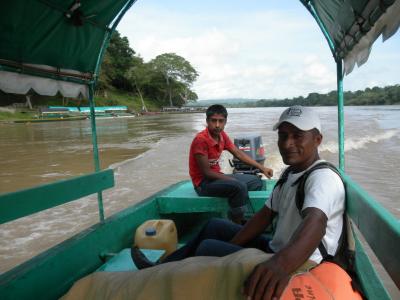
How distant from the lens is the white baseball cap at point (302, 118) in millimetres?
1752

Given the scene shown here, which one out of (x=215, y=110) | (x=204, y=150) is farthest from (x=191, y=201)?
(x=215, y=110)

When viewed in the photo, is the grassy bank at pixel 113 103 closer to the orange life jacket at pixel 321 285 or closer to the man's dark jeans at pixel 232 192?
the man's dark jeans at pixel 232 192

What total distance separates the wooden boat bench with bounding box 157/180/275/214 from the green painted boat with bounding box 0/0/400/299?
0.04ft

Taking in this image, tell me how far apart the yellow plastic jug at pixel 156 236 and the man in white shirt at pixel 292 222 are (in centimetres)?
83

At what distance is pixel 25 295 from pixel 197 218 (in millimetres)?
2584

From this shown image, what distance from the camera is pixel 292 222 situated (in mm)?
1755

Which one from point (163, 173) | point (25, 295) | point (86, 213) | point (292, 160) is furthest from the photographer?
point (163, 173)

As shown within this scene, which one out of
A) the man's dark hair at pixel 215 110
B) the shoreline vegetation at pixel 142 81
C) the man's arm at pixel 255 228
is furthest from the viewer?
the shoreline vegetation at pixel 142 81

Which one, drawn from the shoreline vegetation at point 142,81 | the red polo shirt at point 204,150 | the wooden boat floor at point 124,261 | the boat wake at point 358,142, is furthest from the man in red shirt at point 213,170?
the shoreline vegetation at point 142,81

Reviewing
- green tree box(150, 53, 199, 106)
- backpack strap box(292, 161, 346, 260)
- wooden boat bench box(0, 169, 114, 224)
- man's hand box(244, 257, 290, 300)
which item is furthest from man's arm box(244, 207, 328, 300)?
green tree box(150, 53, 199, 106)

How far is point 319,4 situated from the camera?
2.82 meters

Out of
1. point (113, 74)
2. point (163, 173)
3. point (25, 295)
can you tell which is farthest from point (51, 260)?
point (113, 74)

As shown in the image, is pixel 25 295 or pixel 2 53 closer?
pixel 25 295

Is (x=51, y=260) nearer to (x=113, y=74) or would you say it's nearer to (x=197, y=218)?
(x=197, y=218)
